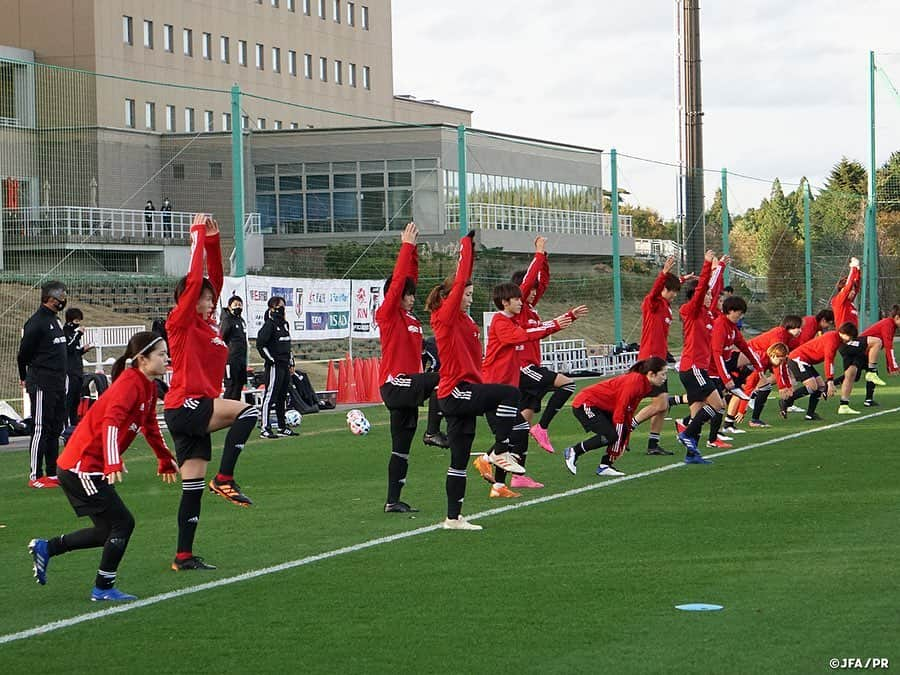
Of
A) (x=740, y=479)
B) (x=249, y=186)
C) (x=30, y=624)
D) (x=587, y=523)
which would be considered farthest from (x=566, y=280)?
(x=30, y=624)

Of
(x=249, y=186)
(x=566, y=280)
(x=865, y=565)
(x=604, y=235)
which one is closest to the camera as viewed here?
(x=865, y=565)

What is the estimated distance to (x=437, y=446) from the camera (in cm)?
1816

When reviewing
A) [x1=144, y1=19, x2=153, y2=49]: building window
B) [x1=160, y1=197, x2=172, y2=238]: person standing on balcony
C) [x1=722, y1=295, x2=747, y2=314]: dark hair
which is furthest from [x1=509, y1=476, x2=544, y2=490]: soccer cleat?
[x1=144, y1=19, x2=153, y2=49]: building window

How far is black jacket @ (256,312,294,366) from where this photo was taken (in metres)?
19.3

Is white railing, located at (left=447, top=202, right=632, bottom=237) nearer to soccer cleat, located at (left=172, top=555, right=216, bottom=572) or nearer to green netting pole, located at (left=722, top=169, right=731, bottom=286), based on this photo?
green netting pole, located at (left=722, top=169, right=731, bottom=286)

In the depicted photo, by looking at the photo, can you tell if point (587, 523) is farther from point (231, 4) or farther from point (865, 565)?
point (231, 4)

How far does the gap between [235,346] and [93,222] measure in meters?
11.8

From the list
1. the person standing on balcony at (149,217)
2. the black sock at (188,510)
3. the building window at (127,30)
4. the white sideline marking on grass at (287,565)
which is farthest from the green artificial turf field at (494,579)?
the building window at (127,30)

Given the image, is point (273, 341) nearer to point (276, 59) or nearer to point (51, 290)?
point (51, 290)

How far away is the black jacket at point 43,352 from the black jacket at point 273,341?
4147 millimetres

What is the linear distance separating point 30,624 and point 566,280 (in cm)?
3493

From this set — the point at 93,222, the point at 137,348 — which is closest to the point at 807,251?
the point at 93,222

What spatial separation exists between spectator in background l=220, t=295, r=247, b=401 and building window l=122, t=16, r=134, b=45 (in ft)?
144

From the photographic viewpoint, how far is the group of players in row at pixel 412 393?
845 cm
